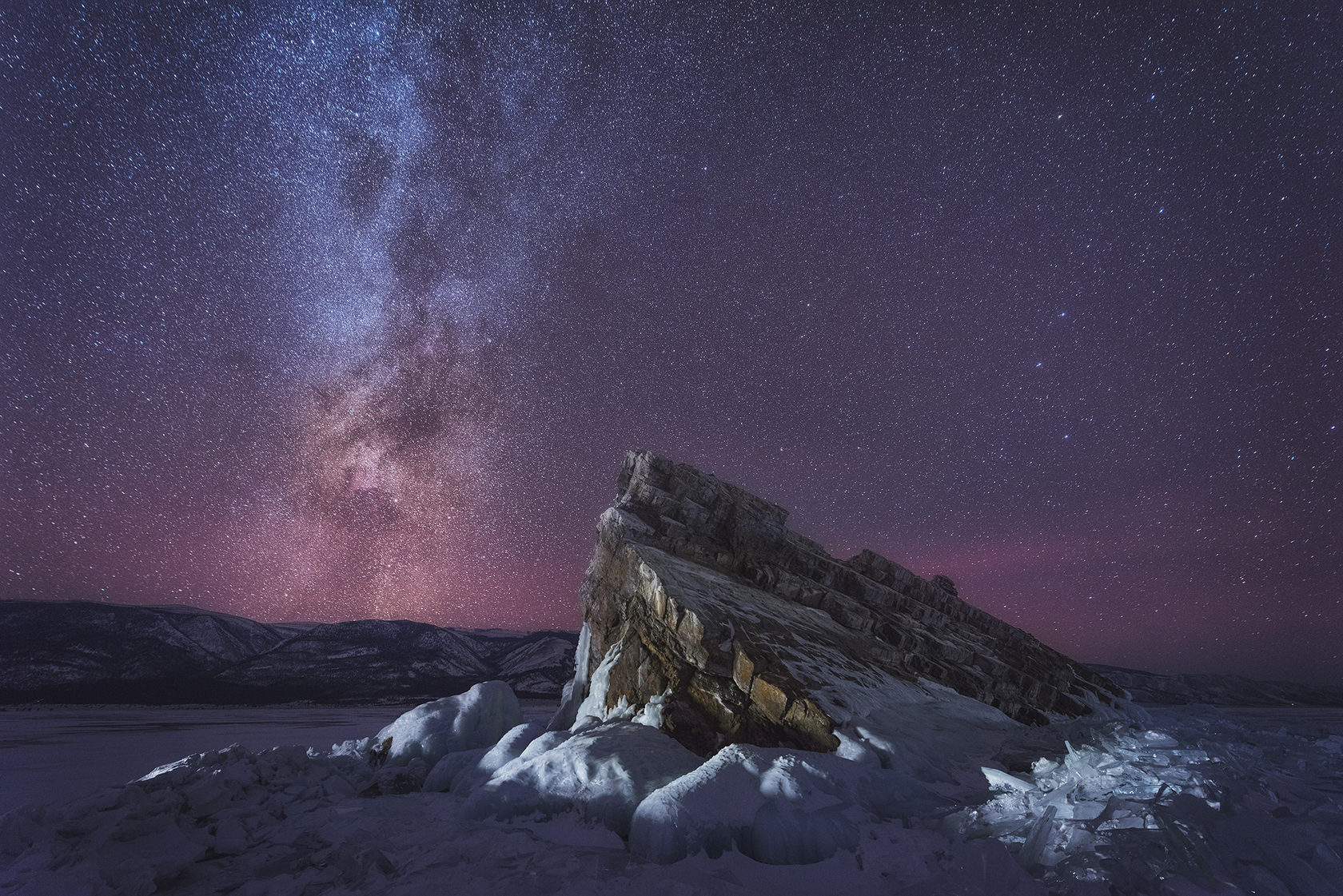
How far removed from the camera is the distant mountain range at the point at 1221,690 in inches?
4407

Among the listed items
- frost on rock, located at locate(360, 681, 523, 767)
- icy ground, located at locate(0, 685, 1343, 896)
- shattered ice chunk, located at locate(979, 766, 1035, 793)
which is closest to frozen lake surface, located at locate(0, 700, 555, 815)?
icy ground, located at locate(0, 685, 1343, 896)

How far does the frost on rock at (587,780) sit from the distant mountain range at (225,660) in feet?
313

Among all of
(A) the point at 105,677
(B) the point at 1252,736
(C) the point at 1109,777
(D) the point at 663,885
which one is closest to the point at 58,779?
(D) the point at 663,885

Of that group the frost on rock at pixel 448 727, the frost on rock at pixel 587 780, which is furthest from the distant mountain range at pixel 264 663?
the frost on rock at pixel 587 780

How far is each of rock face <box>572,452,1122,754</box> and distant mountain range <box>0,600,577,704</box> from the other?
287ft

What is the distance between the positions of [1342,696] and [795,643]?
226 meters

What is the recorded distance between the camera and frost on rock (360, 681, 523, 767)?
579 inches

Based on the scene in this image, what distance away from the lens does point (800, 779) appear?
8.25m

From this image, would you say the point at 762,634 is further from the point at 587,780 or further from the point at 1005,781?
the point at 587,780

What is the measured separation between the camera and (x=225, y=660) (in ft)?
339

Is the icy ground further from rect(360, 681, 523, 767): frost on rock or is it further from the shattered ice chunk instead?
rect(360, 681, 523, 767): frost on rock

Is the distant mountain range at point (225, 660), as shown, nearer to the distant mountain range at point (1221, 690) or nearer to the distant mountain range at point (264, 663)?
the distant mountain range at point (264, 663)

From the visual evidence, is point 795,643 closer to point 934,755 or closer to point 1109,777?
point 934,755

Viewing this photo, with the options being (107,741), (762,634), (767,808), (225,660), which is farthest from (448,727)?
(225,660)
